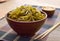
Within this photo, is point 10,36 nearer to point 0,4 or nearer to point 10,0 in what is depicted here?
point 0,4

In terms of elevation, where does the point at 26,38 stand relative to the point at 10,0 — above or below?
above

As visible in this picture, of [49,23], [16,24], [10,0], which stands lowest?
[10,0]

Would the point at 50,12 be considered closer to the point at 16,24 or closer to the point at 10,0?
the point at 16,24

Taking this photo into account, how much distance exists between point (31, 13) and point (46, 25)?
18 cm

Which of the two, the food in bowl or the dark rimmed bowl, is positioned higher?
the food in bowl

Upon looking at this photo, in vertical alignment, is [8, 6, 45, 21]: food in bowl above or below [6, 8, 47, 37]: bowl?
above

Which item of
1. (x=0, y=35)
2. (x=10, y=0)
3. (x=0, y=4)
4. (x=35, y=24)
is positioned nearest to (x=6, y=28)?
(x=0, y=35)

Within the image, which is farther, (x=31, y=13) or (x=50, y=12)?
(x=50, y=12)

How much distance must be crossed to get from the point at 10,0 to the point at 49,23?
823mm

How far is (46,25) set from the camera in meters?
0.77

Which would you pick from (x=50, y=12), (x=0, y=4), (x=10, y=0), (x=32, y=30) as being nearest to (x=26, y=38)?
(x=32, y=30)

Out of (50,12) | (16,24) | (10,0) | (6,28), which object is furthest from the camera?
(10,0)

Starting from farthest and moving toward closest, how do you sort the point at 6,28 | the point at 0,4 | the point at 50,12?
1. the point at 0,4
2. the point at 50,12
3. the point at 6,28

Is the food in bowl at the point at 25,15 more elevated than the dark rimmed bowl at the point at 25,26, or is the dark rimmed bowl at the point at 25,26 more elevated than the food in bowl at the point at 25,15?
the food in bowl at the point at 25,15
